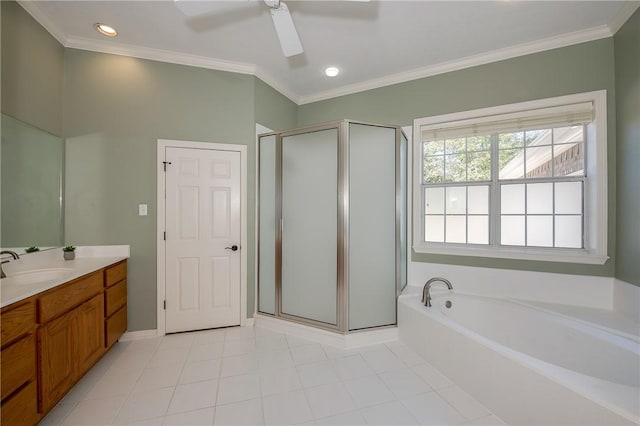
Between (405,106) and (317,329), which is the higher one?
(405,106)

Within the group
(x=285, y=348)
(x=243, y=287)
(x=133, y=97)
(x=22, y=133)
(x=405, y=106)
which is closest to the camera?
(x=22, y=133)

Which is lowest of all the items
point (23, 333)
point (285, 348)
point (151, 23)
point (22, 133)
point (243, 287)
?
point (285, 348)

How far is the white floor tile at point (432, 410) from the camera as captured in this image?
4.89 feet

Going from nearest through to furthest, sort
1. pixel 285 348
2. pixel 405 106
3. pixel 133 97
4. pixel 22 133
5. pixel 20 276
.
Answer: pixel 20 276
pixel 22 133
pixel 285 348
pixel 133 97
pixel 405 106

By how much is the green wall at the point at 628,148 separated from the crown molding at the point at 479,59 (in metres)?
0.21

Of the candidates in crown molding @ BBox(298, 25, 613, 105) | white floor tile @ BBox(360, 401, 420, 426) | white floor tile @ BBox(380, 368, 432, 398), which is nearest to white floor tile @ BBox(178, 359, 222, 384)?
white floor tile @ BBox(360, 401, 420, 426)

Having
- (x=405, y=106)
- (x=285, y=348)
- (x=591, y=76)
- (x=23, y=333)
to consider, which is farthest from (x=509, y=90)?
(x=23, y=333)

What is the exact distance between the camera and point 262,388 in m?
→ 1.78

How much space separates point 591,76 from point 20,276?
4744mm

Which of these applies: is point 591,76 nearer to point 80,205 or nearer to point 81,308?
point 81,308

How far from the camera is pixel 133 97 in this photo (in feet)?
8.15

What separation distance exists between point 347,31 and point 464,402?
9.85ft

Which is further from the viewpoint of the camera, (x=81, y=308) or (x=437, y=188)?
(x=437, y=188)

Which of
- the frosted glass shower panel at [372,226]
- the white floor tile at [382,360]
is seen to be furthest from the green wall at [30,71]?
the white floor tile at [382,360]
